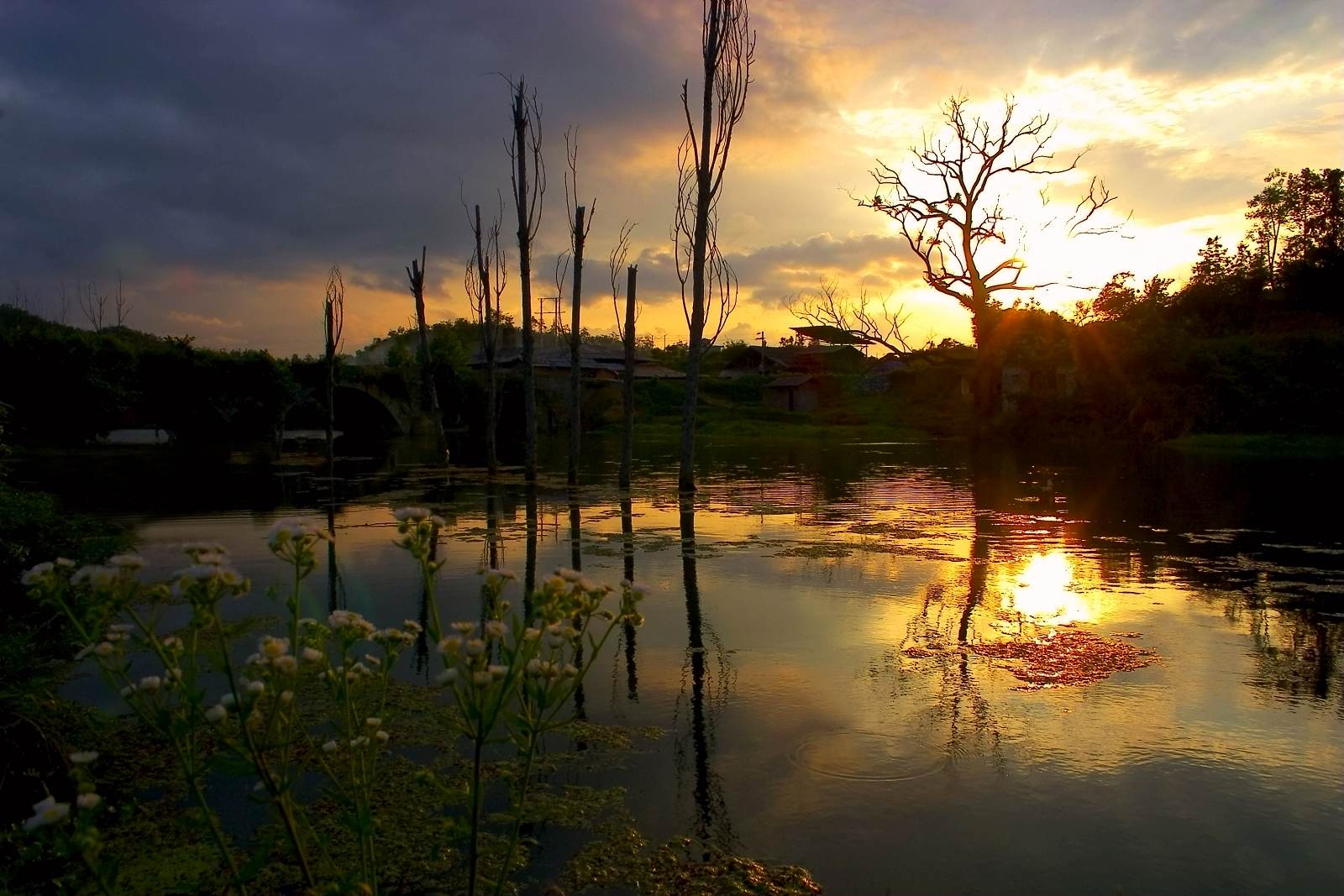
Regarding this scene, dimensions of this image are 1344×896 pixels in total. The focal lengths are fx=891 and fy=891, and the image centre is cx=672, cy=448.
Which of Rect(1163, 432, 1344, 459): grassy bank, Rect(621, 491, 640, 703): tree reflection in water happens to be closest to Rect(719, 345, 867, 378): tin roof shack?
Rect(1163, 432, 1344, 459): grassy bank

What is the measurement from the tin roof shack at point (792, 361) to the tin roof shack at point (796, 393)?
25.6 feet

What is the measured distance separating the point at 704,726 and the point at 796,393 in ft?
218

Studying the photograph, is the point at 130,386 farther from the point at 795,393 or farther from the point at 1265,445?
the point at 1265,445

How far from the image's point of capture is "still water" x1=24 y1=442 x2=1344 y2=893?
4.77 m

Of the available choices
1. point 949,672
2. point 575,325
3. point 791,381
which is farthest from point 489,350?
point 791,381

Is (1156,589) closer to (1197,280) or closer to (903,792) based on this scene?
(903,792)

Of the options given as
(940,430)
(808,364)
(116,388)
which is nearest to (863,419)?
(940,430)

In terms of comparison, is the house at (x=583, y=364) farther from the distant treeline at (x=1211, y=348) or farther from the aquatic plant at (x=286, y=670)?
the aquatic plant at (x=286, y=670)

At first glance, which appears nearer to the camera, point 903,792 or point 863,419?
point 903,792

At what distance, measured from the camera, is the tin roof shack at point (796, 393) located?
71.2m

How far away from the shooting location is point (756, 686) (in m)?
7.38

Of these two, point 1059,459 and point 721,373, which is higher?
point 721,373

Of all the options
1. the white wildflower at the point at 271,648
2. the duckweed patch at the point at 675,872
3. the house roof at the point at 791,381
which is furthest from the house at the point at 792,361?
the white wildflower at the point at 271,648

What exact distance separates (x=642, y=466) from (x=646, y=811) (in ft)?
88.6
